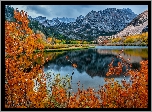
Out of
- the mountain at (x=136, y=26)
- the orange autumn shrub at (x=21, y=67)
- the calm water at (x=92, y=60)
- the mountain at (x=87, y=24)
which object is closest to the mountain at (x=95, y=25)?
the mountain at (x=87, y=24)

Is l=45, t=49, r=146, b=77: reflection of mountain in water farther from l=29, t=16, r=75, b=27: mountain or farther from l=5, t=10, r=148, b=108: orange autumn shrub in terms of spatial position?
l=29, t=16, r=75, b=27: mountain

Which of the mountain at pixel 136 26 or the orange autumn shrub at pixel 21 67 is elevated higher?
the mountain at pixel 136 26

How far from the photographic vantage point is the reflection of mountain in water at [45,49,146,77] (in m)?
6.40

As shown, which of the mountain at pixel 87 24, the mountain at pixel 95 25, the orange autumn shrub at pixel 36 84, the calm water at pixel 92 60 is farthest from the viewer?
the calm water at pixel 92 60

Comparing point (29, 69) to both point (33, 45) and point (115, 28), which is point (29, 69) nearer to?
point (33, 45)

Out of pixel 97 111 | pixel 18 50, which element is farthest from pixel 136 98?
pixel 18 50

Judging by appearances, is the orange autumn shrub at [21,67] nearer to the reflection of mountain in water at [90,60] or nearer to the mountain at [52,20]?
the mountain at [52,20]

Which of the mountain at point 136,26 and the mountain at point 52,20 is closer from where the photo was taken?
the mountain at point 136,26

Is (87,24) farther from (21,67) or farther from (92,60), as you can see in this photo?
(21,67)

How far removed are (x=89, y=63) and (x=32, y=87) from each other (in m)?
2.20

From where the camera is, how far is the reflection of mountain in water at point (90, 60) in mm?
6398

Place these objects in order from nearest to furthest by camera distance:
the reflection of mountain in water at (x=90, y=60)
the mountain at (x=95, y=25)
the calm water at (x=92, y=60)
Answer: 1. the mountain at (x=95, y=25)
2. the calm water at (x=92, y=60)
3. the reflection of mountain in water at (x=90, y=60)

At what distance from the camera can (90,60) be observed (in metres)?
7.00

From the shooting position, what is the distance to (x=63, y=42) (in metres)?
6.29
